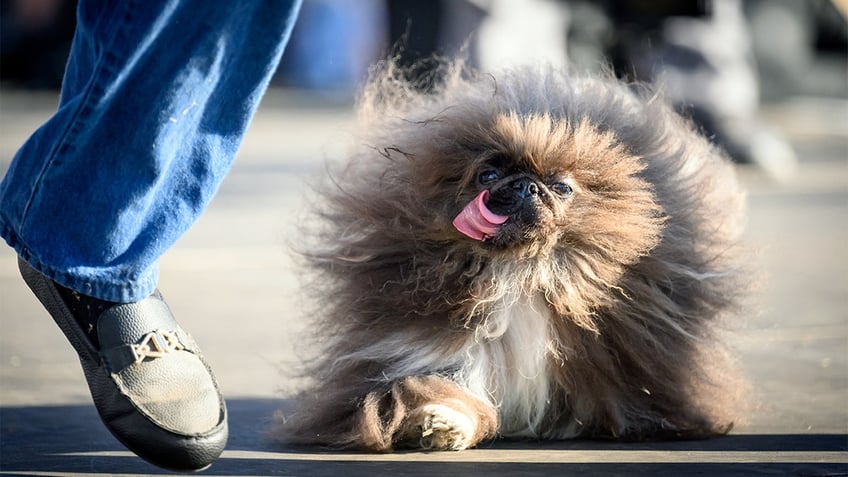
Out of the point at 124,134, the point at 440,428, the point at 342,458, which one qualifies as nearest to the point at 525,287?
the point at 440,428

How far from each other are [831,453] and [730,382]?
0.38m

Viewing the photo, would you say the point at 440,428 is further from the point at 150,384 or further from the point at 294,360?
the point at 294,360

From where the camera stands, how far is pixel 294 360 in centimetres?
391

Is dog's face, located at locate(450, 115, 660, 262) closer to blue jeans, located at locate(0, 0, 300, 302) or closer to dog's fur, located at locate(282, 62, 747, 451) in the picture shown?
dog's fur, located at locate(282, 62, 747, 451)

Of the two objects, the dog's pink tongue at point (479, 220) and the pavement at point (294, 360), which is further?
the dog's pink tongue at point (479, 220)

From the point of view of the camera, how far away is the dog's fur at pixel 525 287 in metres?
2.80

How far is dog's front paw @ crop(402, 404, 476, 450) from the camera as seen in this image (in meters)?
2.74

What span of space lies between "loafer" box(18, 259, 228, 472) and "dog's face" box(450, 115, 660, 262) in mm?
697

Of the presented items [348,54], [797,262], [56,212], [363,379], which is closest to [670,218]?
[363,379]

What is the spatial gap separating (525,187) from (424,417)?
56 cm

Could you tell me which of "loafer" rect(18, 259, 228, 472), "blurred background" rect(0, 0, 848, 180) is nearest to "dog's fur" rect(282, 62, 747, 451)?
"loafer" rect(18, 259, 228, 472)

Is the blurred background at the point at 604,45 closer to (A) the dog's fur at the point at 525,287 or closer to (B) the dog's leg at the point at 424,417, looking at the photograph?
(A) the dog's fur at the point at 525,287

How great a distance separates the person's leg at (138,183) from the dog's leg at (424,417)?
39 cm

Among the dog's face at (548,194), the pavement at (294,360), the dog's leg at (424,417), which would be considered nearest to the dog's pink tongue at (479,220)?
the dog's face at (548,194)
